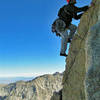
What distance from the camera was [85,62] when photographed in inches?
348

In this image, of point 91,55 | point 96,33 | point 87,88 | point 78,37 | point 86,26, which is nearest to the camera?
point 87,88

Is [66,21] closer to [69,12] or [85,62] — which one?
[69,12]

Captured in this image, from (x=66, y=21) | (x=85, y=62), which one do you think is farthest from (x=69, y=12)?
(x=85, y=62)

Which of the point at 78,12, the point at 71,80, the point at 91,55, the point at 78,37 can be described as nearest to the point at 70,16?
the point at 78,12

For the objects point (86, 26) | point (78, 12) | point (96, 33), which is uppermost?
point (78, 12)

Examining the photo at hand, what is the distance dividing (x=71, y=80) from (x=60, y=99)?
114 inches

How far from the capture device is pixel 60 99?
544 inches

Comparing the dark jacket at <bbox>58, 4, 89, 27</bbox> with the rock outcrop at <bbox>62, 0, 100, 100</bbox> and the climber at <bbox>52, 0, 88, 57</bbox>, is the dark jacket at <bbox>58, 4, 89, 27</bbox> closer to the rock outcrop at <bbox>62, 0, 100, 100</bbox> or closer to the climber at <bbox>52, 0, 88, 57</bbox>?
the climber at <bbox>52, 0, 88, 57</bbox>

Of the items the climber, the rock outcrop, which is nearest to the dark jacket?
the climber

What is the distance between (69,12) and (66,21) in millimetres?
905

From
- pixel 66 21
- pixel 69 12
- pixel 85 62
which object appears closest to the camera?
pixel 85 62

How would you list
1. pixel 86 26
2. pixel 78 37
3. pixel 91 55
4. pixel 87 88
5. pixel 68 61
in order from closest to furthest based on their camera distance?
pixel 87 88 → pixel 91 55 → pixel 86 26 → pixel 78 37 → pixel 68 61

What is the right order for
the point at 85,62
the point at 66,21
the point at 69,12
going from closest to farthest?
1. the point at 85,62
2. the point at 69,12
3. the point at 66,21

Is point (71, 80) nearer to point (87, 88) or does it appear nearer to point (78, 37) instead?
point (78, 37)
